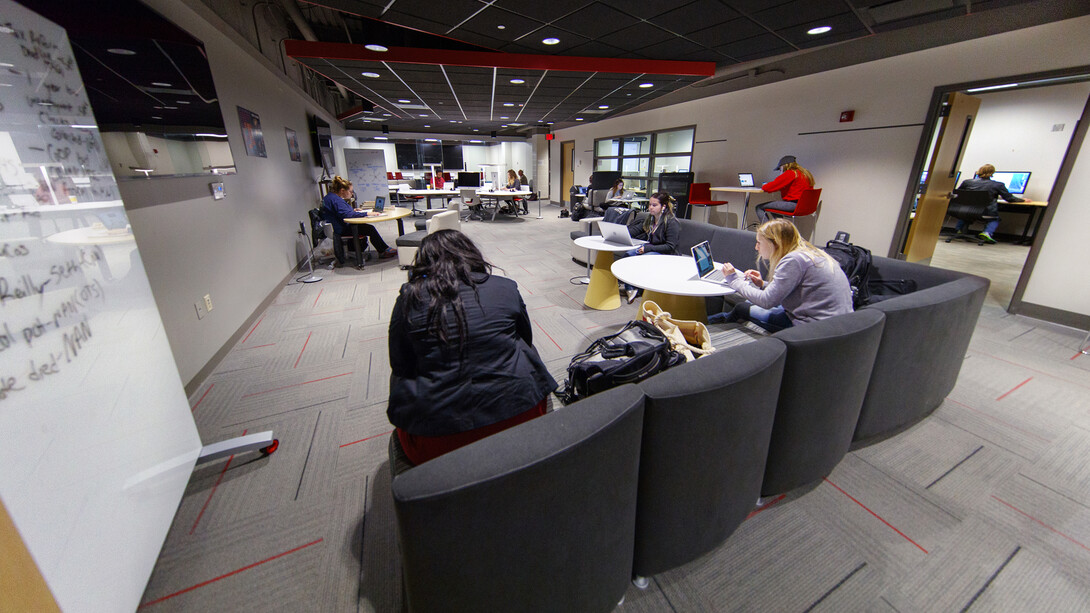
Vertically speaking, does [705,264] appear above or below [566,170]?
below

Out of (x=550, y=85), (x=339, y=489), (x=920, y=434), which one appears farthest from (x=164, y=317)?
(x=550, y=85)

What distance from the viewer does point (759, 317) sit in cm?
246

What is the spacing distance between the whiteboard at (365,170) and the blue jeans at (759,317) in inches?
385

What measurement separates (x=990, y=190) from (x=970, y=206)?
0.32 metres

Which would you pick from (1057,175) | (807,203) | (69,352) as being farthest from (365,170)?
(1057,175)

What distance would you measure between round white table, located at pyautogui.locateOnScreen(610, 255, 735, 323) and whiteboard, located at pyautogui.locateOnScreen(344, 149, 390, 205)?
30.5 feet

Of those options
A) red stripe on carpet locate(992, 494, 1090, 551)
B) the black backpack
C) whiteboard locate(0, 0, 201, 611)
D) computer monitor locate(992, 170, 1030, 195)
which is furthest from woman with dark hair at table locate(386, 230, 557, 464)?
computer monitor locate(992, 170, 1030, 195)

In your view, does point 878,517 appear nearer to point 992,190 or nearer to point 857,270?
point 857,270

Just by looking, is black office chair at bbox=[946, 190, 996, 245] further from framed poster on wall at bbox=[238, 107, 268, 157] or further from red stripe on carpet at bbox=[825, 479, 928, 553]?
framed poster on wall at bbox=[238, 107, 268, 157]

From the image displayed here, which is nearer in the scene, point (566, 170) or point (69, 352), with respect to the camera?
point (69, 352)

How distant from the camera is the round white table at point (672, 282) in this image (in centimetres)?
220

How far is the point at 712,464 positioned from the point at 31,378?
175 cm

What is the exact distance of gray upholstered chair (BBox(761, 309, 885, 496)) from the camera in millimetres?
1264

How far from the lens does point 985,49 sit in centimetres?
377
